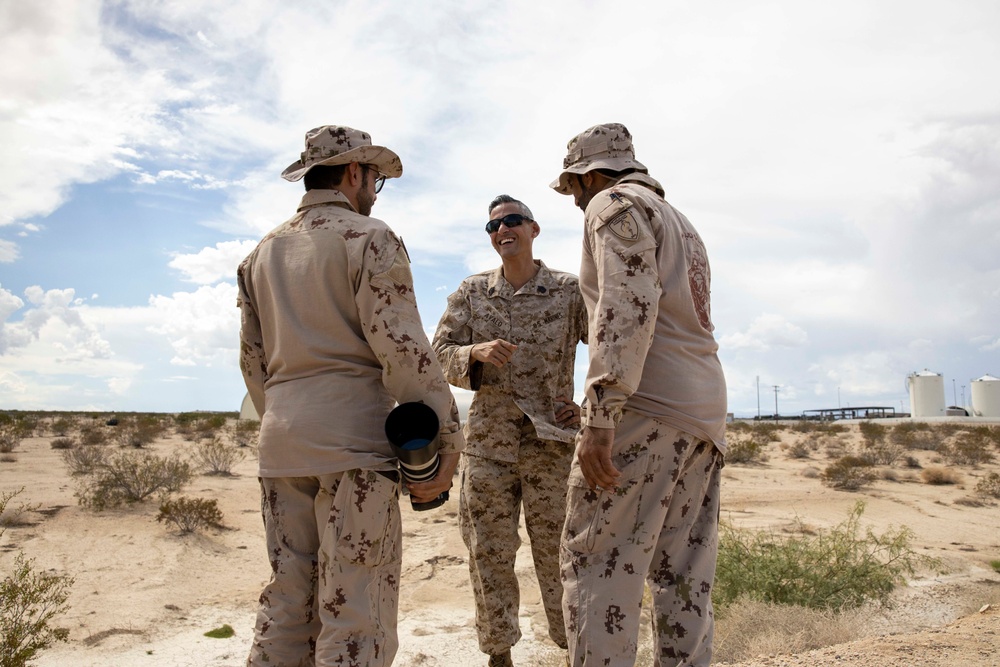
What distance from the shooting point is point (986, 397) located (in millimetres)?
53031

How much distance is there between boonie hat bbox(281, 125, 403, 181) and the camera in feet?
8.00

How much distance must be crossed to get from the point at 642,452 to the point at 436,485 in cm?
71

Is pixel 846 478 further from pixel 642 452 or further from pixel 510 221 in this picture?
pixel 642 452

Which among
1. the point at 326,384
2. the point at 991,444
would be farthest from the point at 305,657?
the point at 991,444

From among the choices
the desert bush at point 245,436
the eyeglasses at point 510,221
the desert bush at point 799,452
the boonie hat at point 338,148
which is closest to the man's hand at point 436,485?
the boonie hat at point 338,148

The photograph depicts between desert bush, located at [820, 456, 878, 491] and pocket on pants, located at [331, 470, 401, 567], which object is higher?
pocket on pants, located at [331, 470, 401, 567]

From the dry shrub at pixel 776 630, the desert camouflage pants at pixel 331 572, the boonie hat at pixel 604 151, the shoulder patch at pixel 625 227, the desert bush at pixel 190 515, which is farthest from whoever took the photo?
the desert bush at pixel 190 515

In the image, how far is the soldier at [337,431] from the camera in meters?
2.10

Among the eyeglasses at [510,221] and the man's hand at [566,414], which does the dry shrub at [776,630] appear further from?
the eyeglasses at [510,221]

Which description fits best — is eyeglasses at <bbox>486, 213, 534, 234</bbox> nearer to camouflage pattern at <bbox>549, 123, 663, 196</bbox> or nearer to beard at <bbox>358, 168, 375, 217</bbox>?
camouflage pattern at <bbox>549, 123, 663, 196</bbox>

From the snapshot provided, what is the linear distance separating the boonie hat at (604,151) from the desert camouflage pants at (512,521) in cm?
137

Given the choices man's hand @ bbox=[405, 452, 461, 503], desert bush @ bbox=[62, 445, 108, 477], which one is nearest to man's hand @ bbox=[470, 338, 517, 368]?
man's hand @ bbox=[405, 452, 461, 503]

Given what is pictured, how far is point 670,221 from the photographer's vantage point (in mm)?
2596

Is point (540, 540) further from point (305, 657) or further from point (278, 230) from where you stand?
point (278, 230)
